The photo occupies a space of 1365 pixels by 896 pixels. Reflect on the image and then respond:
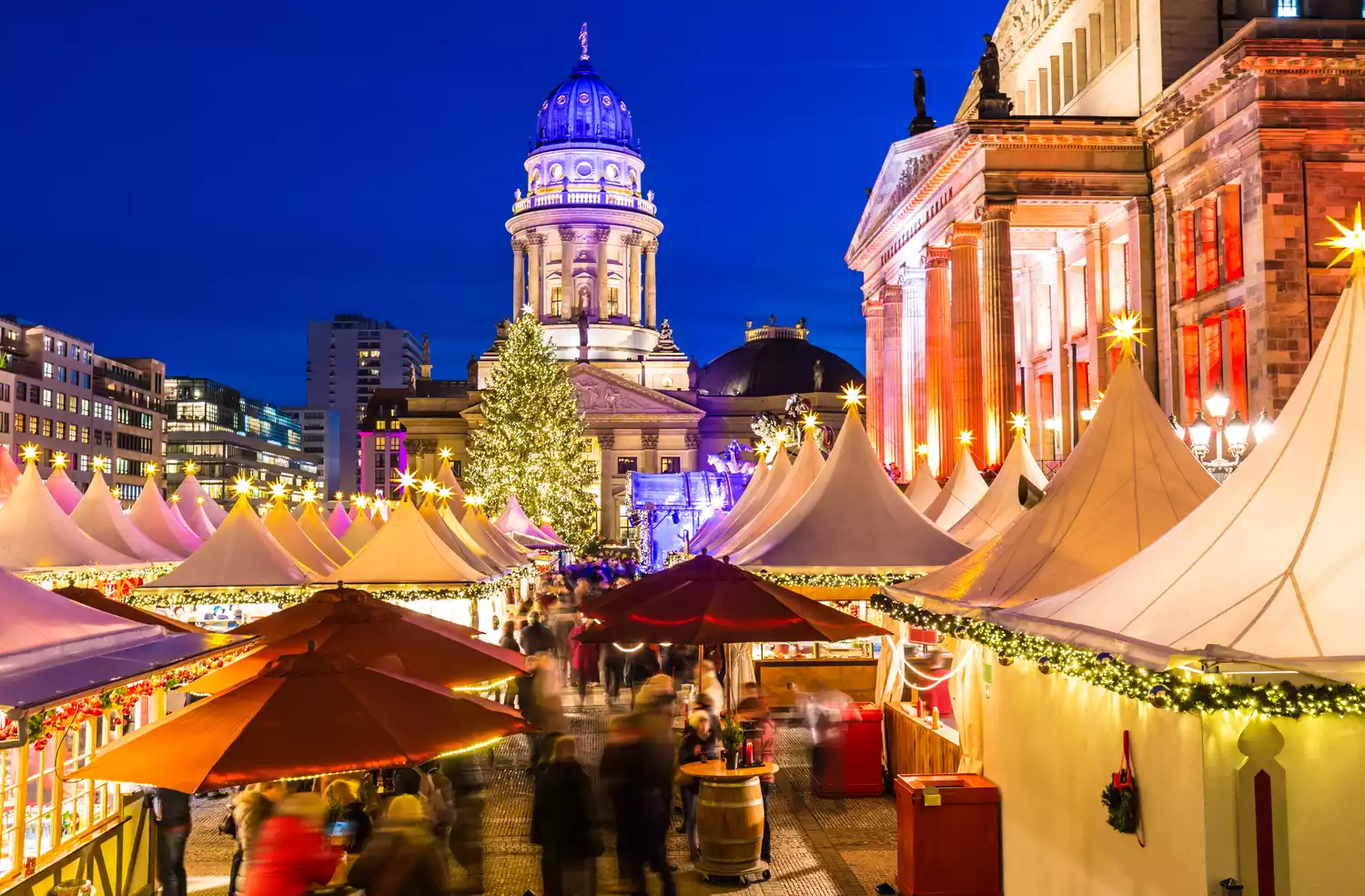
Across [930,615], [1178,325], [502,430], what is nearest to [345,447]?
[502,430]

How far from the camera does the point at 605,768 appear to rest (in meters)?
10.3

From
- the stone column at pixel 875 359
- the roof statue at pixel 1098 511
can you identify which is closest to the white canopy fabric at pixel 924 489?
the roof statue at pixel 1098 511

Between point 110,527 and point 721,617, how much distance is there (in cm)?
1644

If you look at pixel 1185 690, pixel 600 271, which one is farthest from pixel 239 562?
pixel 600 271

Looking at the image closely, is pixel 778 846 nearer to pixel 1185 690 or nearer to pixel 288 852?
pixel 288 852

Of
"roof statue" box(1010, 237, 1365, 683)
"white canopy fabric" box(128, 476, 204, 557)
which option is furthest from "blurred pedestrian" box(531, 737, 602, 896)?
"white canopy fabric" box(128, 476, 204, 557)

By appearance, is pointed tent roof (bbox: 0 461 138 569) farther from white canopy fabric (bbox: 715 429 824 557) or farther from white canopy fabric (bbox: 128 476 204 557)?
white canopy fabric (bbox: 715 429 824 557)

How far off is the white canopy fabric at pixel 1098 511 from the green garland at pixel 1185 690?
4.87 ft

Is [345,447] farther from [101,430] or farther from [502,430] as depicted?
[502,430]

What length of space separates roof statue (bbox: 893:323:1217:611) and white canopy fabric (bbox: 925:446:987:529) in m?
10.8

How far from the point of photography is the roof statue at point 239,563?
19500mm

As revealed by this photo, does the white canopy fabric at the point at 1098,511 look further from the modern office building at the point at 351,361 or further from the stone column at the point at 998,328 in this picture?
the modern office building at the point at 351,361

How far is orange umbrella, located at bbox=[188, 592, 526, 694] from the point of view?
10.7m

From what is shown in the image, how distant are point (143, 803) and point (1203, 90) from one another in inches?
1167
